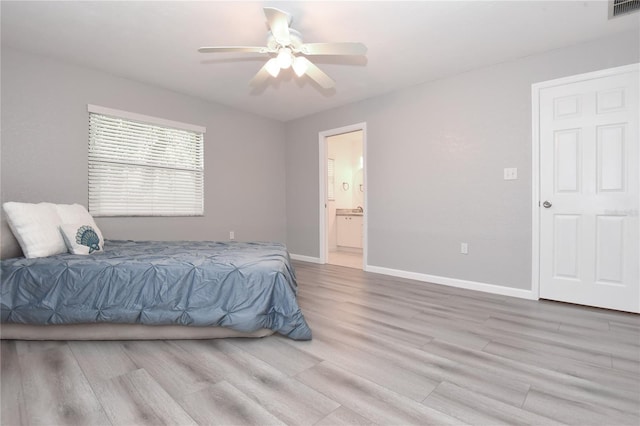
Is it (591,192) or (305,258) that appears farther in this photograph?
(305,258)

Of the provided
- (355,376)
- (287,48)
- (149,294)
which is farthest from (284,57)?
(355,376)

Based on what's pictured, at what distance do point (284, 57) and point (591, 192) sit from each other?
309 cm

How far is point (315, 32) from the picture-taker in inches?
107

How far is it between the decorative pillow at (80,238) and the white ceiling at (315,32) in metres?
1.78

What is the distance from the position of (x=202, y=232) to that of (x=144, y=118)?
1.70 metres

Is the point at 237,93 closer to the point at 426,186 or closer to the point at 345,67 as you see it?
the point at 345,67

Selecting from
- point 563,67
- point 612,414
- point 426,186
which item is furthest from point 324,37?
point 612,414

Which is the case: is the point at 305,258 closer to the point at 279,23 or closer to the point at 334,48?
the point at 334,48

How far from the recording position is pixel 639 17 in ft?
8.23

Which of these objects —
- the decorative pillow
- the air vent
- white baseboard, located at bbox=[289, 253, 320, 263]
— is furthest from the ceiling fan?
white baseboard, located at bbox=[289, 253, 320, 263]

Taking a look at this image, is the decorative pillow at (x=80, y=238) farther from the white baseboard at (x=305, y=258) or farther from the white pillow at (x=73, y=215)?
the white baseboard at (x=305, y=258)

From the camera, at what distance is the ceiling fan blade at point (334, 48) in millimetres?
2285

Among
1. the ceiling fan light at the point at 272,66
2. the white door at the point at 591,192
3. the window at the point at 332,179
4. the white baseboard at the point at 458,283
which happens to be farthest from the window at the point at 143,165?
the white door at the point at 591,192

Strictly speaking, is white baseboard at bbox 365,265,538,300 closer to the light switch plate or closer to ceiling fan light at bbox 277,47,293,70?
the light switch plate
